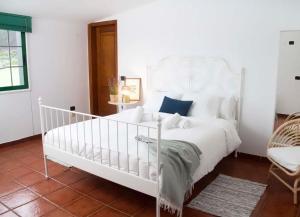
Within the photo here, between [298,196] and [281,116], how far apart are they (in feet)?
3.51

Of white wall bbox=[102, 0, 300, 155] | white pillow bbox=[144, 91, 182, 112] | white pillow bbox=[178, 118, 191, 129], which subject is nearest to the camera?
white pillow bbox=[178, 118, 191, 129]

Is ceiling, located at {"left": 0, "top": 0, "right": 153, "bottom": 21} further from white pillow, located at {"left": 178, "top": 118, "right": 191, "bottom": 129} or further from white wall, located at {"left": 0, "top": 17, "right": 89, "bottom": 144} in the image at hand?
white pillow, located at {"left": 178, "top": 118, "right": 191, "bottom": 129}

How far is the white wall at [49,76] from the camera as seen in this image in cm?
430

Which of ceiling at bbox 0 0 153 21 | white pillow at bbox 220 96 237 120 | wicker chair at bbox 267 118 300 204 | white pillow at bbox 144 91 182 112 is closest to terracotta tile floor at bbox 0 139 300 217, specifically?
wicker chair at bbox 267 118 300 204

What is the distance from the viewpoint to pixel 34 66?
450 centimetres

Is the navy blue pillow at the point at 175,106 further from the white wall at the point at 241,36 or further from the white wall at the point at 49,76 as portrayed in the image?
the white wall at the point at 49,76

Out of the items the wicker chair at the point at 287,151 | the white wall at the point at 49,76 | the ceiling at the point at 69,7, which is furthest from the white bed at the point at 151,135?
the white wall at the point at 49,76

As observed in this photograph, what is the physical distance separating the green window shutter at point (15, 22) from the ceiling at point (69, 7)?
0.07 m

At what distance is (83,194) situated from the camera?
2816 millimetres

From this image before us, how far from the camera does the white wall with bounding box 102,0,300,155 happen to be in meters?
3.40

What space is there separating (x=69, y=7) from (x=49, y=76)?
1248 millimetres

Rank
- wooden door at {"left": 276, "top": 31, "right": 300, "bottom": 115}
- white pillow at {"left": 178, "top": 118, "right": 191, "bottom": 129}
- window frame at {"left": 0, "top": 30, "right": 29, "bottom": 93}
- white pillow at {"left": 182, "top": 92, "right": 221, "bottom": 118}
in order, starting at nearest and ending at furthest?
white pillow at {"left": 178, "top": 118, "right": 191, "bottom": 129}, wooden door at {"left": 276, "top": 31, "right": 300, "bottom": 115}, white pillow at {"left": 182, "top": 92, "right": 221, "bottom": 118}, window frame at {"left": 0, "top": 30, "right": 29, "bottom": 93}

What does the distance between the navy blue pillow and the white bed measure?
0.11 metres

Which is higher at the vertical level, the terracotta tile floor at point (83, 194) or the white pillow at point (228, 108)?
the white pillow at point (228, 108)
